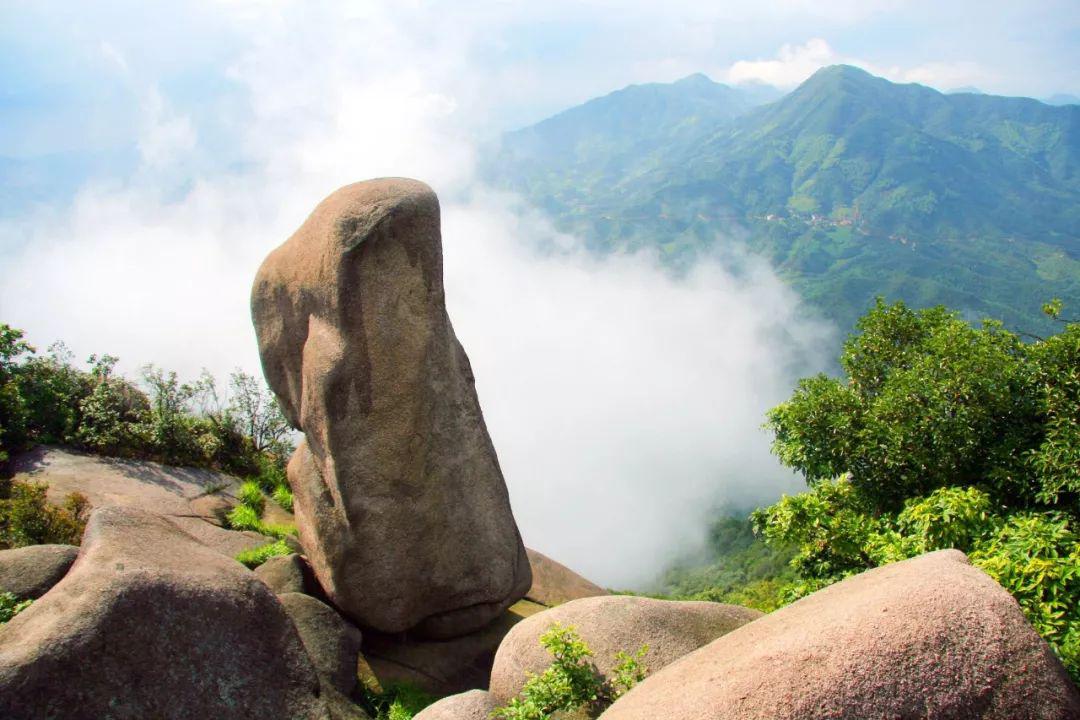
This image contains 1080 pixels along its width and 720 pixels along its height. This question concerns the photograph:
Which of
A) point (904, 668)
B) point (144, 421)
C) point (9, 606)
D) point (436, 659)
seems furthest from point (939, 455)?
point (144, 421)

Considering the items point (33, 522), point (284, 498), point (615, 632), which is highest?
point (33, 522)

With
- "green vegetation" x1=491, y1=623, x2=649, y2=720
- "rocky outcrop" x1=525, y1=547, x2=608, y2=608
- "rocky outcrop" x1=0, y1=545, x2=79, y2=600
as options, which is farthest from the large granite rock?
"green vegetation" x1=491, y1=623, x2=649, y2=720

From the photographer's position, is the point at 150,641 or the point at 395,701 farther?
the point at 395,701

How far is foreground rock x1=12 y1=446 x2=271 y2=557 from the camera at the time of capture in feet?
45.9

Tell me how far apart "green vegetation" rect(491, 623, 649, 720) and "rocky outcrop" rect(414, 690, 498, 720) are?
587mm

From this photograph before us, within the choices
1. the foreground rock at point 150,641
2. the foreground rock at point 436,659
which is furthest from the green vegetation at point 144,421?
the foreground rock at point 150,641

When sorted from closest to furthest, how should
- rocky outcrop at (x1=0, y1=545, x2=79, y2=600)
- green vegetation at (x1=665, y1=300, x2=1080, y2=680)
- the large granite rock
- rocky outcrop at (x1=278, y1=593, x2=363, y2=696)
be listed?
green vegetation at (x1=665, y1=300, x2=1080, y2=680) < rocky outcrop at (x1=0, y1=545, x2=79, y2=600) < rocky outcrop at (x1=278, y1=593, x2=363, y2=696) < the large granite rock

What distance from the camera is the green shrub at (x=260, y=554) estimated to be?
41.6ft

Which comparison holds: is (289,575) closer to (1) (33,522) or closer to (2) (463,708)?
(1) (33,522)

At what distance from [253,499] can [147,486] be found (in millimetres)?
2078

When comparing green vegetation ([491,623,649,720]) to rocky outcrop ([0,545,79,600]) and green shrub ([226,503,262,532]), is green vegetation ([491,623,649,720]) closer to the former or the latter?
rocky outcrop ([0,545,79,600])

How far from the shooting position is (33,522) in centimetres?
1148

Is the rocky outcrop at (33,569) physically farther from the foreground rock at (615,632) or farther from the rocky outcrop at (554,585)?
the rocky outcrop at (554,585)

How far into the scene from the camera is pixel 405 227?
426 inches
